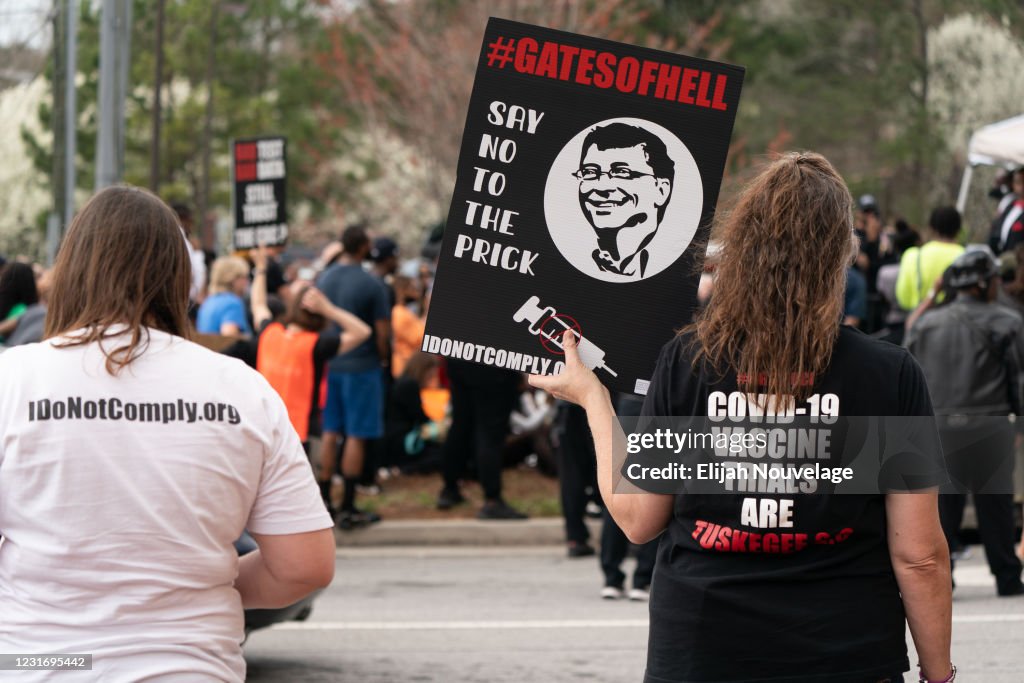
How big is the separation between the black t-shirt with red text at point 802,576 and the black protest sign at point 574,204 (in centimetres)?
49

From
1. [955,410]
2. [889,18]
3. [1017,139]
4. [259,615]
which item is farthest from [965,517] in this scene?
[889,18]

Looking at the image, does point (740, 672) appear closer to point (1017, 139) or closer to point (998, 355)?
point (998, 355)

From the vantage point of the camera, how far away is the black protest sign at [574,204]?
3209 mm

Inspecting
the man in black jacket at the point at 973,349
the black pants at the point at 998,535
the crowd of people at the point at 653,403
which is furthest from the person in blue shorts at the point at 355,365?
the crowd of people at the point at 653,403

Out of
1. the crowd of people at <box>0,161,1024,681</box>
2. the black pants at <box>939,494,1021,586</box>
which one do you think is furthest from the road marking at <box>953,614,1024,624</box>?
the crowd of people at <box>0,161,1024,681</box>

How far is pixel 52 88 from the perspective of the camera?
12102mm

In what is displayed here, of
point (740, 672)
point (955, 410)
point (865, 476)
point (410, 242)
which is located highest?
point (865, 476)

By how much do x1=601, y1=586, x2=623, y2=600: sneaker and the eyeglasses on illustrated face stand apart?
556 centimetres

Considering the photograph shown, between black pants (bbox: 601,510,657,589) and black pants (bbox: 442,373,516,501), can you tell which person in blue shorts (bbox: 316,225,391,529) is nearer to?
black pants (bbox: 442,373,516,501)

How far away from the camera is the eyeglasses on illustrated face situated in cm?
321

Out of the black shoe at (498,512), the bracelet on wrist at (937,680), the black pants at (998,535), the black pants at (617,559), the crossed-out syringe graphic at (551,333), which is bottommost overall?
the black shoe at (498,512)

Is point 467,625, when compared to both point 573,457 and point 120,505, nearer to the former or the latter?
point 573,457

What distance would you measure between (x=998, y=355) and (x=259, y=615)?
15.5 feet

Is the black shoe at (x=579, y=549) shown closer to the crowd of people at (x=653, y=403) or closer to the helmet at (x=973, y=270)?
the helmet at (x=973, y=270)
